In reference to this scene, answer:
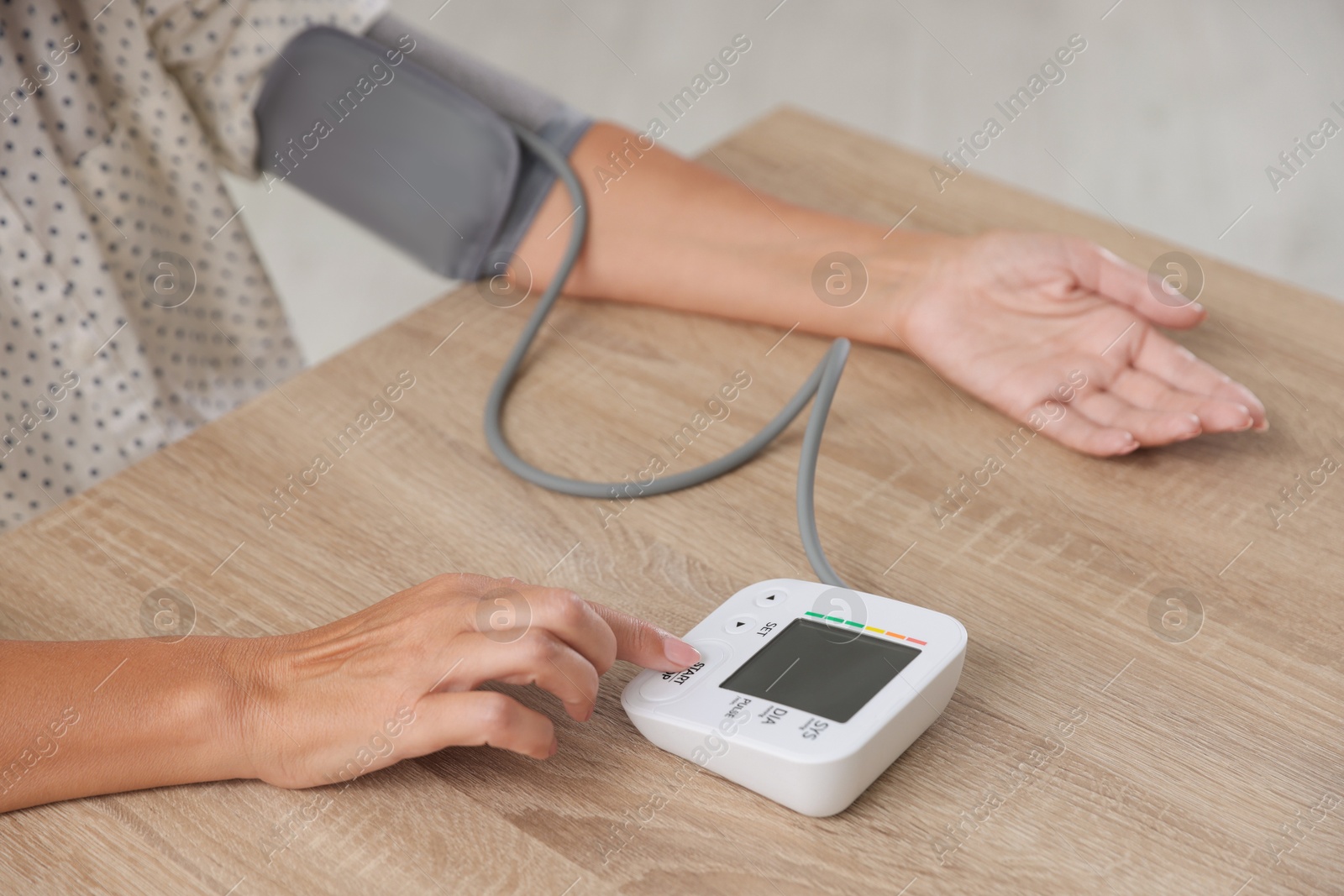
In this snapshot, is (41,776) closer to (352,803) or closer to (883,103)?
(352,803)

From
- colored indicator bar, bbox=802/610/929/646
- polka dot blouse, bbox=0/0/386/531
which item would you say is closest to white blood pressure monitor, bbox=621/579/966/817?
colored indicator bar, bbox=802/610/929/646

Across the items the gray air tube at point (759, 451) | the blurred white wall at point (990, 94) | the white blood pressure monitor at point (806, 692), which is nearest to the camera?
the white blood pressure monitor at point (806, 692)

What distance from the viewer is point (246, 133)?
0.85m

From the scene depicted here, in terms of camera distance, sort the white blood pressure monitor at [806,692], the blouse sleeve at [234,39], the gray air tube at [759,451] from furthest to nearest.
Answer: the blouse sleeve at [234,39]
the gray air tube at [759,451]
the white blood pressure monitor at [806,692]

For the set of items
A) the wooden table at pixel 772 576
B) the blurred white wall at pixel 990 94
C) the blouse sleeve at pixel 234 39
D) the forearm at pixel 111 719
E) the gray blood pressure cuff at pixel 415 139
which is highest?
the blouse sleeve at pixel 234 39

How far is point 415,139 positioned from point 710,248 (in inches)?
8.9

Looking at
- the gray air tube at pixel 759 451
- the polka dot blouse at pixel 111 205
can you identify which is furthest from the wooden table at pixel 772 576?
the polka dot blouse at pixel 111 205

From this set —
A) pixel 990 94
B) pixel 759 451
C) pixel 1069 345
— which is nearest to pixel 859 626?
pixel 759 451

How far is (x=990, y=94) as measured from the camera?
8.23ft

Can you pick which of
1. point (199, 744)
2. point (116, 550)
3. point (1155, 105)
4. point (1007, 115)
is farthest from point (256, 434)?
point (1155, 105)

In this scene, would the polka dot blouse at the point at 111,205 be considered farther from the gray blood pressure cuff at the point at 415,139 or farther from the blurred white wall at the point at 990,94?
the blurred white wall at the point at 990,94

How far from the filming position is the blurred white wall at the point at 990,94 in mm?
2109

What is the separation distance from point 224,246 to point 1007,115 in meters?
1.85

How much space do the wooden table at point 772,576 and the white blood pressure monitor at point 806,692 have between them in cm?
2
